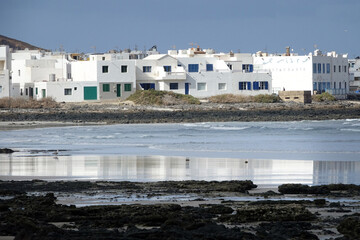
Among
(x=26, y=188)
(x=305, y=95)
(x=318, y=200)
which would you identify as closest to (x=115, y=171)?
(x=26, y=188)

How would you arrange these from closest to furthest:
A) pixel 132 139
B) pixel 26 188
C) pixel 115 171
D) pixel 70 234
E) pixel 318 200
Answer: pixel 70 234 < pixel 318 200 < pixel 26 188 < pixel 115 171 < pixel 132 139

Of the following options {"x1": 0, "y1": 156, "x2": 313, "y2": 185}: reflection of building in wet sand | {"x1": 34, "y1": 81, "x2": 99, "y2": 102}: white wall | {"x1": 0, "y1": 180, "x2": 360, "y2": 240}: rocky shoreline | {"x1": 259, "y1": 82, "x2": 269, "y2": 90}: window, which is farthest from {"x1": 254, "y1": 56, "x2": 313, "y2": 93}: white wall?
{"x1": 0, "y1": 180, "x2": 360, "y2": 240}: rocky shoreline

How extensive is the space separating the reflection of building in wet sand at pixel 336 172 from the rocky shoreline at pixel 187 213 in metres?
2.00

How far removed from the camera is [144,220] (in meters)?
10.2

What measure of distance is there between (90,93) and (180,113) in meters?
9.70

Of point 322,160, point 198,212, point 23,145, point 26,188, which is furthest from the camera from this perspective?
point 23,145

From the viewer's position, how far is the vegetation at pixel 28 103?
190 ft

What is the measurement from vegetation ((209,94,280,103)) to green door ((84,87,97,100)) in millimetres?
9252

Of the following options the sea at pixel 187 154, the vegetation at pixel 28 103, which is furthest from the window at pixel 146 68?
the sea at pixel 187 154

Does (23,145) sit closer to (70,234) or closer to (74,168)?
(74,168)

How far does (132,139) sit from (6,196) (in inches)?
765

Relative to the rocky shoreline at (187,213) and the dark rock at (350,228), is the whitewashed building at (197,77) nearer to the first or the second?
the rocky shoreline at (187,213)

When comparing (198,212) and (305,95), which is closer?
(198,212)

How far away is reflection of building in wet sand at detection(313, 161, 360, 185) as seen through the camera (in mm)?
16078
